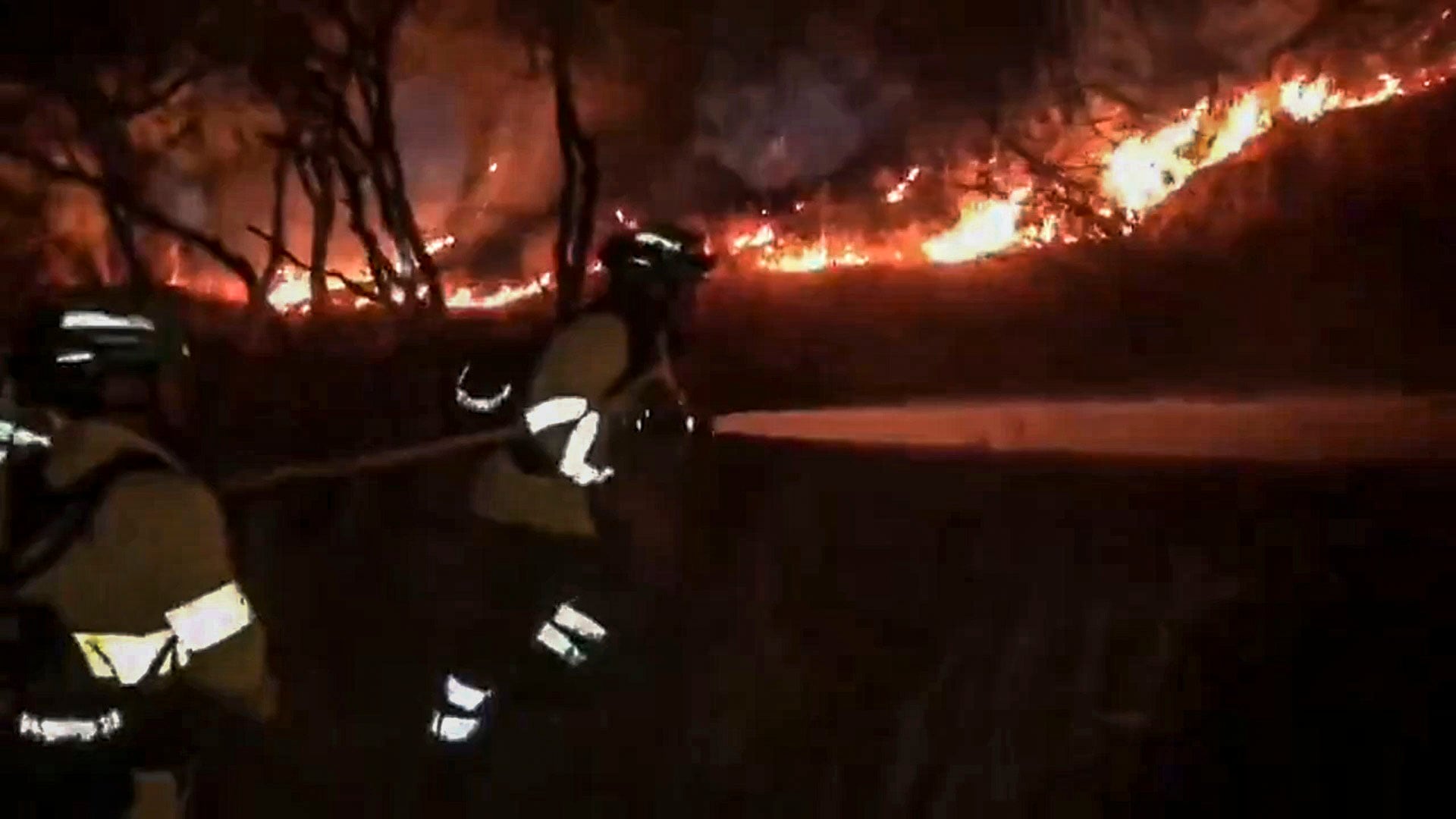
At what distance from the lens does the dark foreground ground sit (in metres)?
2.54

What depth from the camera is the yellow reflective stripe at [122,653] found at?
7.02ft

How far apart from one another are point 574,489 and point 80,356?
817 mm

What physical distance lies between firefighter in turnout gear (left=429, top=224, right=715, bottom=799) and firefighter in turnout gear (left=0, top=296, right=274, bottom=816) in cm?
55

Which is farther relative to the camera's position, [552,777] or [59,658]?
[552,777]

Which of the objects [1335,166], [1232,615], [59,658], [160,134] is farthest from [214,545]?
[1335,166]

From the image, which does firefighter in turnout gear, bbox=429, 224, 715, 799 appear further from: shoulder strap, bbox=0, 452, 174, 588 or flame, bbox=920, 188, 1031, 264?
shoulder strap, bbox=0, 452, 174, 588

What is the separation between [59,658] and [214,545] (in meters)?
0.27

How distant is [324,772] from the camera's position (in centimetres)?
277

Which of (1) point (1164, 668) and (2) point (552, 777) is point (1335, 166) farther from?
(2) point (552, 777)

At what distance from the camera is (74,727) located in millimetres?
2172

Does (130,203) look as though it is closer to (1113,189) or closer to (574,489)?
(574,489)

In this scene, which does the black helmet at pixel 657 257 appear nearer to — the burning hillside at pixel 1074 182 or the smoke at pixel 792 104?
the burning hillside at pixel 1074 182

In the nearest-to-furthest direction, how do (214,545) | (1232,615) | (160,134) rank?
(214,545)
(1232,615)
(160,134)

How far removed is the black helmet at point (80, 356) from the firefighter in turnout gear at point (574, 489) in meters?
0.61
